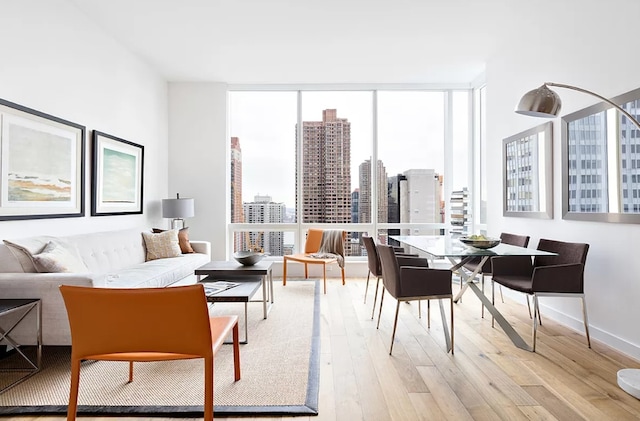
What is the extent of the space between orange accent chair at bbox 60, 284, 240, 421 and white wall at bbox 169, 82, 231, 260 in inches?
169

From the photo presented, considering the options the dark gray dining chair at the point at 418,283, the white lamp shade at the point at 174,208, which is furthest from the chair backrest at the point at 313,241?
the dark gray dining chair at the point at 418,283

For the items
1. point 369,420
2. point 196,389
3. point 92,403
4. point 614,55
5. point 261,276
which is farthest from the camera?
point 261,276

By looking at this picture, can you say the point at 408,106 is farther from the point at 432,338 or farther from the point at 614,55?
the point at 432,338

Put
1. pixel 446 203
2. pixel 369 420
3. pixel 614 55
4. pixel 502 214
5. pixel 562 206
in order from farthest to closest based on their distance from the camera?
pixel 446 203, pixel 502 214, pixel 562 206, pixel 614 55, pixel 369 420

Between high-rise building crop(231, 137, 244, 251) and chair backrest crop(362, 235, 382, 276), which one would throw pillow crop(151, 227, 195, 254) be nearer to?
high-rise building crop(231, 137, 244, 251)

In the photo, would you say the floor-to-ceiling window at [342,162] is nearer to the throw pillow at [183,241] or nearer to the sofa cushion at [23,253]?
the throw pillow at [183,241]

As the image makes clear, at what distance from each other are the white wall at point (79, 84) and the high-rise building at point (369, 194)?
10.4ft

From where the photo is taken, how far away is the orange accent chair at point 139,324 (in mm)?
1607

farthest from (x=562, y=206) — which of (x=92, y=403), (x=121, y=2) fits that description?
(x=121, y=2)

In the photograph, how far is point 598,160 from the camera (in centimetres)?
307

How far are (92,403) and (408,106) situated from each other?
18.6 feet

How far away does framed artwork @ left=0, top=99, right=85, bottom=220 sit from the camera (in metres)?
2.94

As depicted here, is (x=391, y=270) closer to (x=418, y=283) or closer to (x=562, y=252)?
(x=418, y=283)

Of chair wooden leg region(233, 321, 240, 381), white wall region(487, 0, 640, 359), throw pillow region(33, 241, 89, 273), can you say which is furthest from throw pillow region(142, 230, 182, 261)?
white wall region(487, 0, 640, 359)
